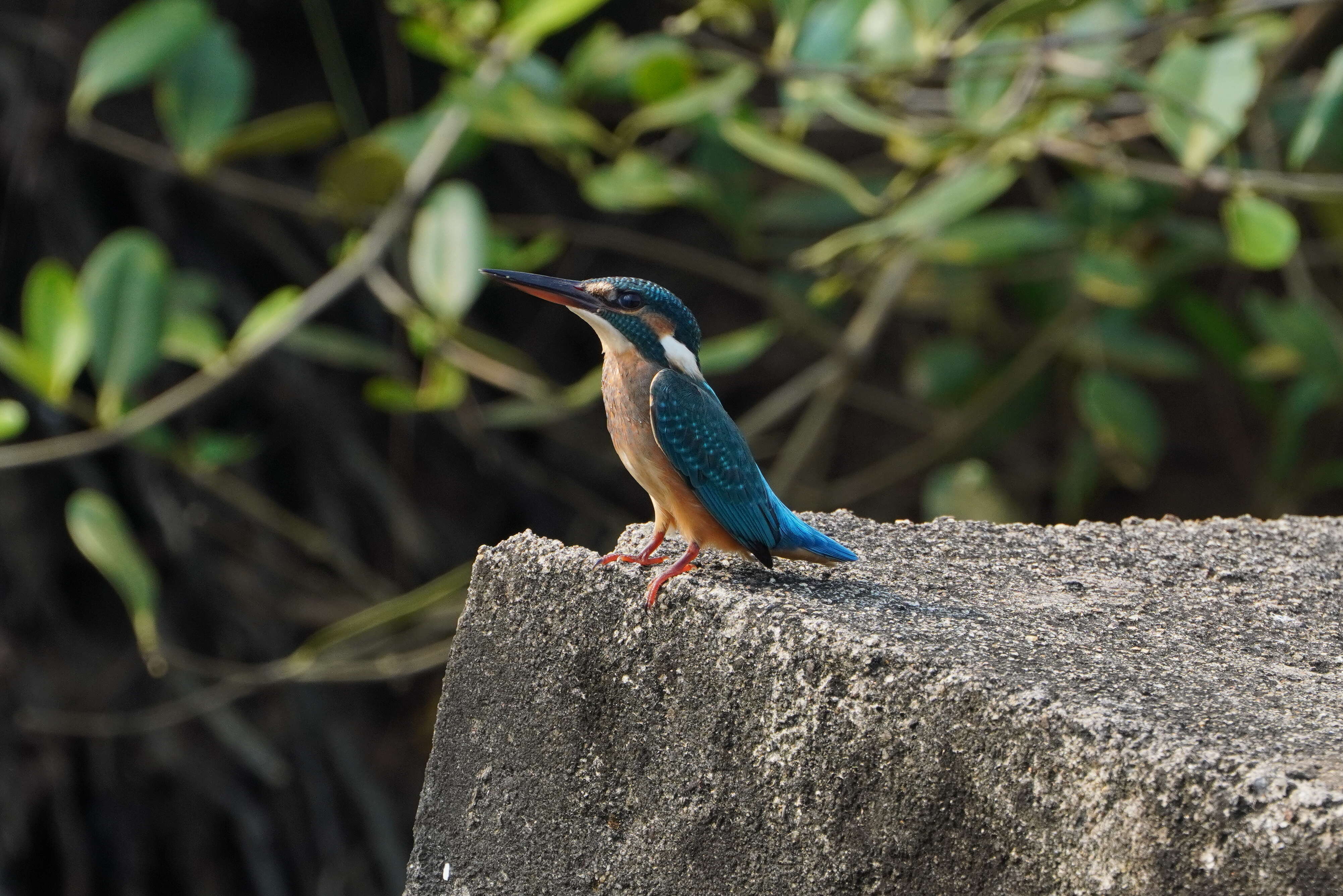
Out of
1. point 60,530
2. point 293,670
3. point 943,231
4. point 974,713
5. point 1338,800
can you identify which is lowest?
point 1338,800

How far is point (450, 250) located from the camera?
300cm

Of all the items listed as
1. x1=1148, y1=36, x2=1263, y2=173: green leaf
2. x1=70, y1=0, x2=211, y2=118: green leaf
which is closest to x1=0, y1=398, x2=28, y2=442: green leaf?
x1=70, y1=0, x2=211, y2=118: green leaf

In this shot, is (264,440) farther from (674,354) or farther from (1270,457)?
(1270,457)

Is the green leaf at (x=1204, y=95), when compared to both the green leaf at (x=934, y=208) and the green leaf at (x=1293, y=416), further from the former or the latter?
the green leaf at (x=1293, y=416)

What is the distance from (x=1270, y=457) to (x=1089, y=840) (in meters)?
3.94

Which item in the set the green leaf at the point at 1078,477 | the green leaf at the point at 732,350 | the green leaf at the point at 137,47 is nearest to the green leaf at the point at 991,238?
the green leaf at the point at 732,350

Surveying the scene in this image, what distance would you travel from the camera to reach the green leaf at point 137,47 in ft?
10.1

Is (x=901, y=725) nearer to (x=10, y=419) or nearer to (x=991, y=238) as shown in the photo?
(x=10, y=419)

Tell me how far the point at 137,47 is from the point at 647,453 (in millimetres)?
1805

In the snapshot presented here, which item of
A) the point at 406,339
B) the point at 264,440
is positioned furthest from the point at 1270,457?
the point at 264,440

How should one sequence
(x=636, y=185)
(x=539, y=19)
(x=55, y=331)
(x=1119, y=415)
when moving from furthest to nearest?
(x=1119, y=415)
(x=636, y=185)
(x=539, y=19)
(x=55, y=331)

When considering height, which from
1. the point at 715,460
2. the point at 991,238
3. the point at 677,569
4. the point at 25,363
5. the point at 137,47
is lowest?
the point at 677,569

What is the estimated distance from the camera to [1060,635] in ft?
5.27

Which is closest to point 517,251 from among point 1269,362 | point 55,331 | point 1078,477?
point 55,331
